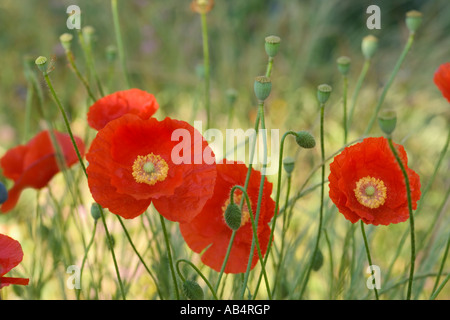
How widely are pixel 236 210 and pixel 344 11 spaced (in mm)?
2132

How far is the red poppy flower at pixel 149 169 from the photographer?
607 millimetres

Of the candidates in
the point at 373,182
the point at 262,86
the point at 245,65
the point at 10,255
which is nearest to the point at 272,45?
the point at 262,86

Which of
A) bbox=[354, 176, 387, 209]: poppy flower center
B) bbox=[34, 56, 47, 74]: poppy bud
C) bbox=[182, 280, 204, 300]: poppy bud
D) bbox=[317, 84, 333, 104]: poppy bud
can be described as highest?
bbox=[34, 56, 47, 74]: poppy bud

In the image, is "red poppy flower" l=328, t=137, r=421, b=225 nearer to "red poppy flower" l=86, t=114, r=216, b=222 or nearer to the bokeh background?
"red poppy flower" l=86, t=114, r=216, b=222

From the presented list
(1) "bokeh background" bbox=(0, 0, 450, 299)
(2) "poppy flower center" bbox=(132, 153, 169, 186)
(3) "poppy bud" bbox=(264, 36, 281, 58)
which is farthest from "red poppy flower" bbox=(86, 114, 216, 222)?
(1) "bokeh background" bbox=(0, 0, 450, 299)

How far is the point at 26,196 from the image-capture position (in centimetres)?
154

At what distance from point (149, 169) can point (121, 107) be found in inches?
3.8

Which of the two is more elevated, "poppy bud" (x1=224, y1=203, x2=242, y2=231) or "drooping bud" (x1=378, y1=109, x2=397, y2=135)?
"drooping bud" (x1=378, y1=109, x2=397, y2=135)

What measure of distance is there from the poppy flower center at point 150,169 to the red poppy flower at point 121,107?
2.4 inches

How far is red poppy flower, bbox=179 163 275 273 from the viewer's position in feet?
2.22

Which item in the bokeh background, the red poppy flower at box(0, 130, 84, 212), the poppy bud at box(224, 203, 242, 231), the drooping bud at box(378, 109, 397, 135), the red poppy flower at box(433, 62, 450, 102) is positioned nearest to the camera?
the drooping bud at box(378, 109, 397, 135)

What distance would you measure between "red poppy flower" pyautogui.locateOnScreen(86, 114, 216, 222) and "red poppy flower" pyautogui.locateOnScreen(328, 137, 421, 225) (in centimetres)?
Answer: 14
